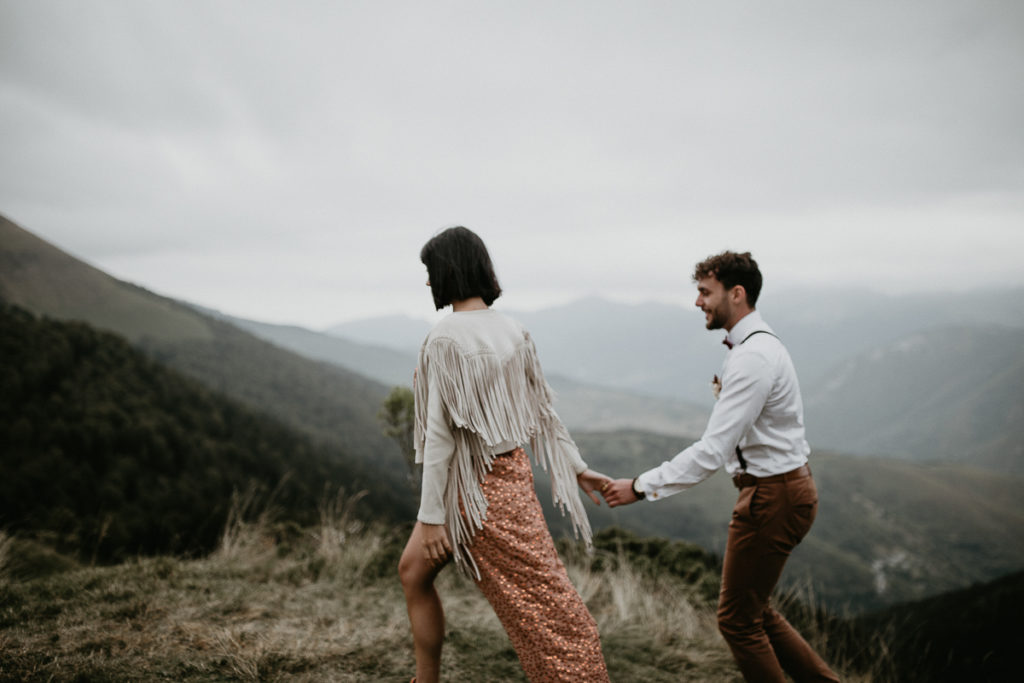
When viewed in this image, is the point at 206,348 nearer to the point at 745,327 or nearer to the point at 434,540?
the point at 434,540

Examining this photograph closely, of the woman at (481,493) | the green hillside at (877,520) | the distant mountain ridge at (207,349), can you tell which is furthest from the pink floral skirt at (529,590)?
the green hillside at (877,520)

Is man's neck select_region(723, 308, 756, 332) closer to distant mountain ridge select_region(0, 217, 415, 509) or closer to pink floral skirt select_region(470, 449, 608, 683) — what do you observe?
pink floral skirt select_region(470, 449, 608, 683)

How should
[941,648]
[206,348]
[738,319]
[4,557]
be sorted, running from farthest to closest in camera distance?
[206,348] < [941,648] < [4,557] < [738,319]

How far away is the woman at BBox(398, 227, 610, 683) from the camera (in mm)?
1989

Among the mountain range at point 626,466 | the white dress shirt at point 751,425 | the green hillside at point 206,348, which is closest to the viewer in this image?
the white dress shirt at point 751,425

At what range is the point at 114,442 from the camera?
24500 millimetres

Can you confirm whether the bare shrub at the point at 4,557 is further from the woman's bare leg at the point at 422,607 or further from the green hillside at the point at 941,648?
the green hillside at the point at 941,648

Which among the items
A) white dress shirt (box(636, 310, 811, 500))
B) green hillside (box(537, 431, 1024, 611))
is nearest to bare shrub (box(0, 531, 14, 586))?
white dress shirt (box(636, 310, 811, 500))

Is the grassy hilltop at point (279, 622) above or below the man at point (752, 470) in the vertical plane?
below

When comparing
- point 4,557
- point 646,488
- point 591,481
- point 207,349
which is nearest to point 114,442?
point 4,557

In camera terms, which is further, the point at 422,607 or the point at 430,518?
the point at 422,607

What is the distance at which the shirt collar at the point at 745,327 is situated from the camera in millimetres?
2557

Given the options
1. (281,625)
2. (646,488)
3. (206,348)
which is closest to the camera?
(646,488)

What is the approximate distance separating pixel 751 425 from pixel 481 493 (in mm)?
1213
